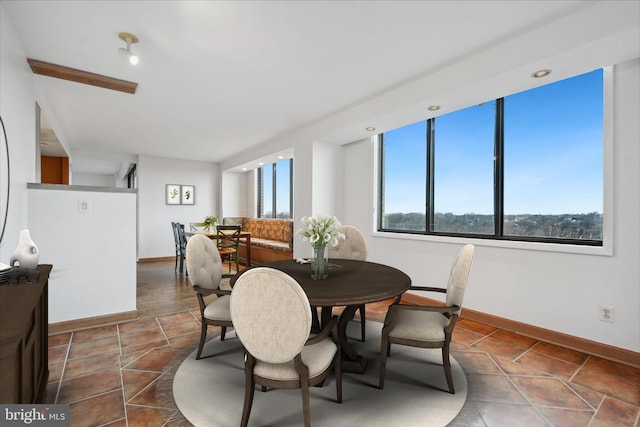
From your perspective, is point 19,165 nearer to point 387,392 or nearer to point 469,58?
point 387,392

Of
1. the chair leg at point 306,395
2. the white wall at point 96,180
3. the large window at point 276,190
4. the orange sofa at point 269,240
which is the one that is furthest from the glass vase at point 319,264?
the white wall at point 96,180

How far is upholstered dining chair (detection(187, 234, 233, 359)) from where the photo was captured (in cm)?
213

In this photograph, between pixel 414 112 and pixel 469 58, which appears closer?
pixel 469 58

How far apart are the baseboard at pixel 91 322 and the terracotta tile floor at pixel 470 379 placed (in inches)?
2.9

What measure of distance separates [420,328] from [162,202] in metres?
7.04

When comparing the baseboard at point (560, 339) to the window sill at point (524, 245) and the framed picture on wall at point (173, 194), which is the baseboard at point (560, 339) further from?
the framed picture on wall at point (173, 194)

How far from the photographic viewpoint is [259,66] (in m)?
2.88

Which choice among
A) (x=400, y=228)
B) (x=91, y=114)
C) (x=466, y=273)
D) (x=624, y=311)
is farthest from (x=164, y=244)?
(x=624, y=311)

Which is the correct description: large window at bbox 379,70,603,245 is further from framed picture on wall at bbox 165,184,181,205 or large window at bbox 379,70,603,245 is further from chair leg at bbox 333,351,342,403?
framed picture on wall at bbox 165,184,181,205

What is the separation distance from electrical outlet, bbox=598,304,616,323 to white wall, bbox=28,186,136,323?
4360 mm

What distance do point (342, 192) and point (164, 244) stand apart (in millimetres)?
4899

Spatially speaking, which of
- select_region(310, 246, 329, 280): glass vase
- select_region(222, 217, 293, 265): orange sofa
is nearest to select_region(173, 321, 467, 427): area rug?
select_region(310, 246, 329, 280): glass vase

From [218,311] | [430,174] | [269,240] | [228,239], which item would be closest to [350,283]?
[218,311]

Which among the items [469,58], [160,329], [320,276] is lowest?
[160,329]
